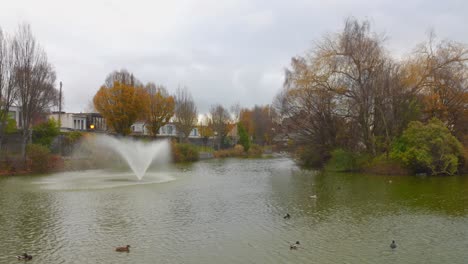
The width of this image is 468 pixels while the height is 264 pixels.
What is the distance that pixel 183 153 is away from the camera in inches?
2233

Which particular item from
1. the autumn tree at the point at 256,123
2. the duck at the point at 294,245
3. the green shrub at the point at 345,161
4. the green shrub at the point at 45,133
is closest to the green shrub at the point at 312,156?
the green shrub at the point at 345,161

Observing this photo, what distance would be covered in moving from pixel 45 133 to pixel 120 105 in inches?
597

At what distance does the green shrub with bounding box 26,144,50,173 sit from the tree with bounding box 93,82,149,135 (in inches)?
871

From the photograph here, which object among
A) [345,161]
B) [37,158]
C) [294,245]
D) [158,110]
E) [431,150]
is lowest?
[294,245]

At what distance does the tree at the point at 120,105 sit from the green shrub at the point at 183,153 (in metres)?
9.09

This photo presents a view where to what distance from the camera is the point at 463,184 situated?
88.5ft

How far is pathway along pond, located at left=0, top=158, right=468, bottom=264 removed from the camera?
11.6 meters

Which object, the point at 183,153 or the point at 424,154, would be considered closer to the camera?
the point at 424,154

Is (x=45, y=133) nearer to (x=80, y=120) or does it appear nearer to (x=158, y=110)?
(x=158, y=110)

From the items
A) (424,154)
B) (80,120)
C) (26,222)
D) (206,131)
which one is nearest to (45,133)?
(80,120)

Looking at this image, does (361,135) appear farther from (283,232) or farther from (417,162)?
(283,232)

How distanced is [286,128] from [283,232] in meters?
31.6

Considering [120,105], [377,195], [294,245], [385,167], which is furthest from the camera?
[120,105]

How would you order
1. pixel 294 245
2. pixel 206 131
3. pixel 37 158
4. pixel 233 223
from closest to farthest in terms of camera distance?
1. pixel 294 245
2. pixel 233 223
3. pixel 37 158
4. pixel 206 131
